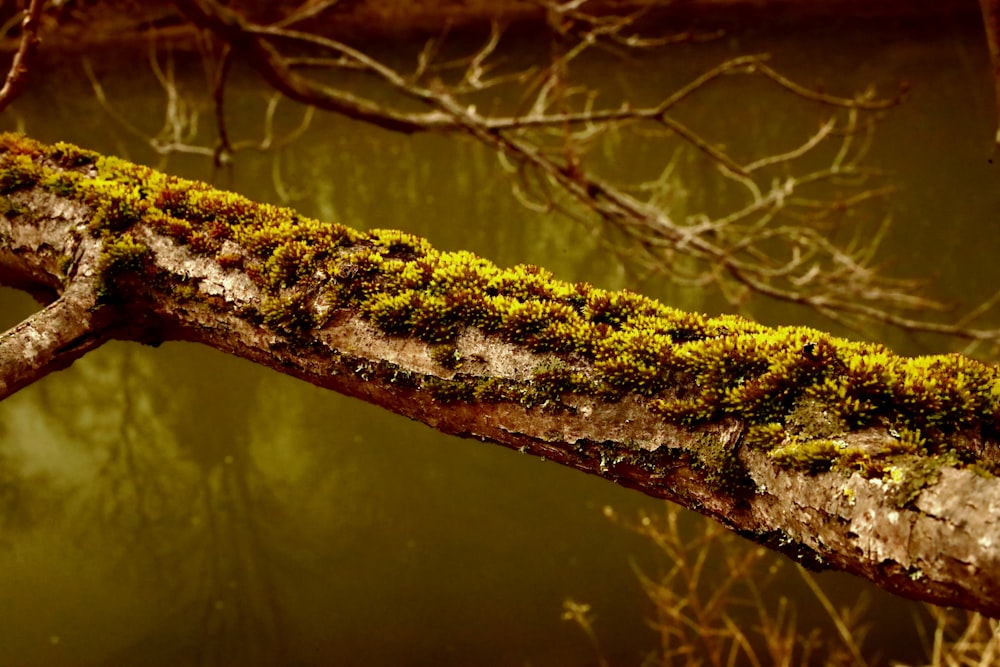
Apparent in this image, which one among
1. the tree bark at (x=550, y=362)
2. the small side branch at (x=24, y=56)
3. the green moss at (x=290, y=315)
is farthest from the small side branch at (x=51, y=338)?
the small side branch at (x=24, y=56)

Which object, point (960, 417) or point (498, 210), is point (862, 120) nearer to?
point (498, 210)

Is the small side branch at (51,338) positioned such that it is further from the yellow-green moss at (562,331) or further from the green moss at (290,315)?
the green moss at (290,315)

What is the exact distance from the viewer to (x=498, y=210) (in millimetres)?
4492

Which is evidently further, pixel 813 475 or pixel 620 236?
pixel 620 236

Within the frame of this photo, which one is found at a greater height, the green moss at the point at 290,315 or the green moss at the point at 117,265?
the green moss at the point at 117,265

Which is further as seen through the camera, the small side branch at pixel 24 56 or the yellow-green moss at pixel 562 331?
the small side branch at pixel 24 56

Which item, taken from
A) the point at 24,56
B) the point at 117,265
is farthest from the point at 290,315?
the point at 24,56

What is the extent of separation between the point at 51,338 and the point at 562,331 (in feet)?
2.12

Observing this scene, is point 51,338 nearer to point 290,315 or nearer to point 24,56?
point 290,315

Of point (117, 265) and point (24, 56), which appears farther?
point (24, 56)

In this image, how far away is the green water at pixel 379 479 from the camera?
4.17 metres

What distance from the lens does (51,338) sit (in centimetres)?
90

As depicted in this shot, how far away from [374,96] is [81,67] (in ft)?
6.03

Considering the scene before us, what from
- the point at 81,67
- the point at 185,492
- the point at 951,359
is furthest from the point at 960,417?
the point at 81,67
